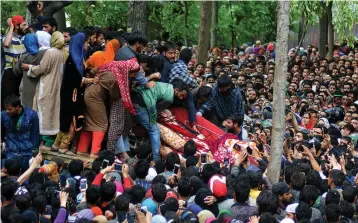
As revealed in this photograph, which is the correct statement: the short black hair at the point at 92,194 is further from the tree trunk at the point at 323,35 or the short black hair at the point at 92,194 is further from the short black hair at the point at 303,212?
the tree trunk at the point at 323,35

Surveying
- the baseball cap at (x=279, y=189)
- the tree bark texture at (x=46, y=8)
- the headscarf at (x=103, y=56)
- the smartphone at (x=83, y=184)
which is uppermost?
the tree bark texture at (x=46, y=8)

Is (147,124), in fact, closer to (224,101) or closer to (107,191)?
(224,101)

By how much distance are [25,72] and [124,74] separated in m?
1.37

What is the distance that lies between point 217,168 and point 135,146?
2366 mm

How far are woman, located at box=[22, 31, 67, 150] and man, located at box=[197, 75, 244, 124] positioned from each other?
7.60ft

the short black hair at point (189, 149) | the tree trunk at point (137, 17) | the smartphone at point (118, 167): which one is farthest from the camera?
the tree trunk at point (137, 17)

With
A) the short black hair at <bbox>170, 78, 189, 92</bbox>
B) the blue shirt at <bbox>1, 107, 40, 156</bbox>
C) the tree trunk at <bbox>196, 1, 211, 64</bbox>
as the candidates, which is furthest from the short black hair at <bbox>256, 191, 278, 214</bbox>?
the tree trunk at <bbox>196, 1, 211, 64</bbox>

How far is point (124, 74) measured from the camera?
40.7 ft

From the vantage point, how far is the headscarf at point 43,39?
1298 centimetres

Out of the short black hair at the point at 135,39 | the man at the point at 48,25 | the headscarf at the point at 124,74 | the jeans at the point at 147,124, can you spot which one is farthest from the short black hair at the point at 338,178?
the man at the point at 48,25

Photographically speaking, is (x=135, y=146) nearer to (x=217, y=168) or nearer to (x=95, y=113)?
(x=95, y=113)

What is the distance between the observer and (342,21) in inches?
867

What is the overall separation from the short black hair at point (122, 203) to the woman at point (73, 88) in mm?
3209

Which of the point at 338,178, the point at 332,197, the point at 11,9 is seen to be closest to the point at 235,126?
the point at 338,178
